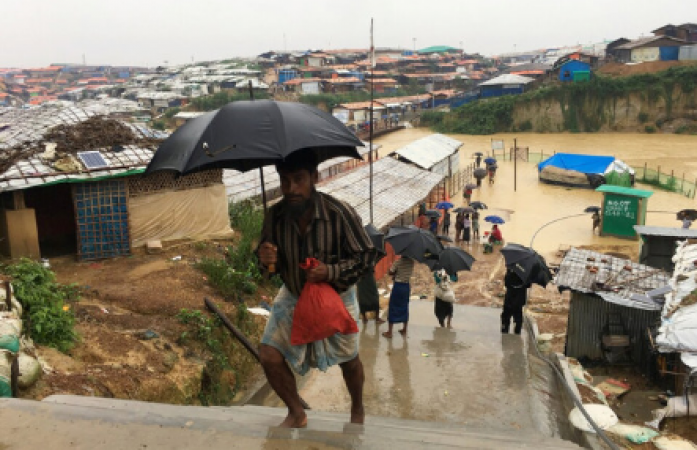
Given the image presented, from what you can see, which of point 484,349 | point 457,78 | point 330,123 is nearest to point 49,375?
point 330,123

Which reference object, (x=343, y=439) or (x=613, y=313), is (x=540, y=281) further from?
(x=343, y=439)

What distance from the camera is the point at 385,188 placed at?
1839 cm

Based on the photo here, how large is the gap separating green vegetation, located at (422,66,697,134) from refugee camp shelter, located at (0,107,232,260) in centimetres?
4056

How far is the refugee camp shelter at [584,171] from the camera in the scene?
26636 millimetres

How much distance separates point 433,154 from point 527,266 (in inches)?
718

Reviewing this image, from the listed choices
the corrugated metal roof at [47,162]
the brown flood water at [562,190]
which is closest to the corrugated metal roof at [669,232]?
the brown flood water at [562,190]

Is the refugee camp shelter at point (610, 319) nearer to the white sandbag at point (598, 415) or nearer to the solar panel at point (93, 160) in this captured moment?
the white sandbag at point (598, 415)

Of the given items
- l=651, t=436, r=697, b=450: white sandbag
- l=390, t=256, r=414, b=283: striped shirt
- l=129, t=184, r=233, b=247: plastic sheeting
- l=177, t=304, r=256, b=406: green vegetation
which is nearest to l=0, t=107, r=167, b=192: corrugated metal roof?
l=129, t=184, r=233, b=247: plastic sheeting

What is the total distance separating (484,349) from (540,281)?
1.90 metres

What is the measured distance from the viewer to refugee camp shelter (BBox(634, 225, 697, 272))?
12.4 m

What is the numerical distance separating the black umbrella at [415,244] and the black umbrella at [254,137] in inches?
179

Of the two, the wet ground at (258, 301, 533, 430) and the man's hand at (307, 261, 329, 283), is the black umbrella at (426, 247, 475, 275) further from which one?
the man's hand at (307, 261, 329, 283)

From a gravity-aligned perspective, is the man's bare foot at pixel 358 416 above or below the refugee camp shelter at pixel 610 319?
above

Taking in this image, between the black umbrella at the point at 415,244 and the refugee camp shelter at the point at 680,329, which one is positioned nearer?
the refugee camp shelter at the point at 680,329
